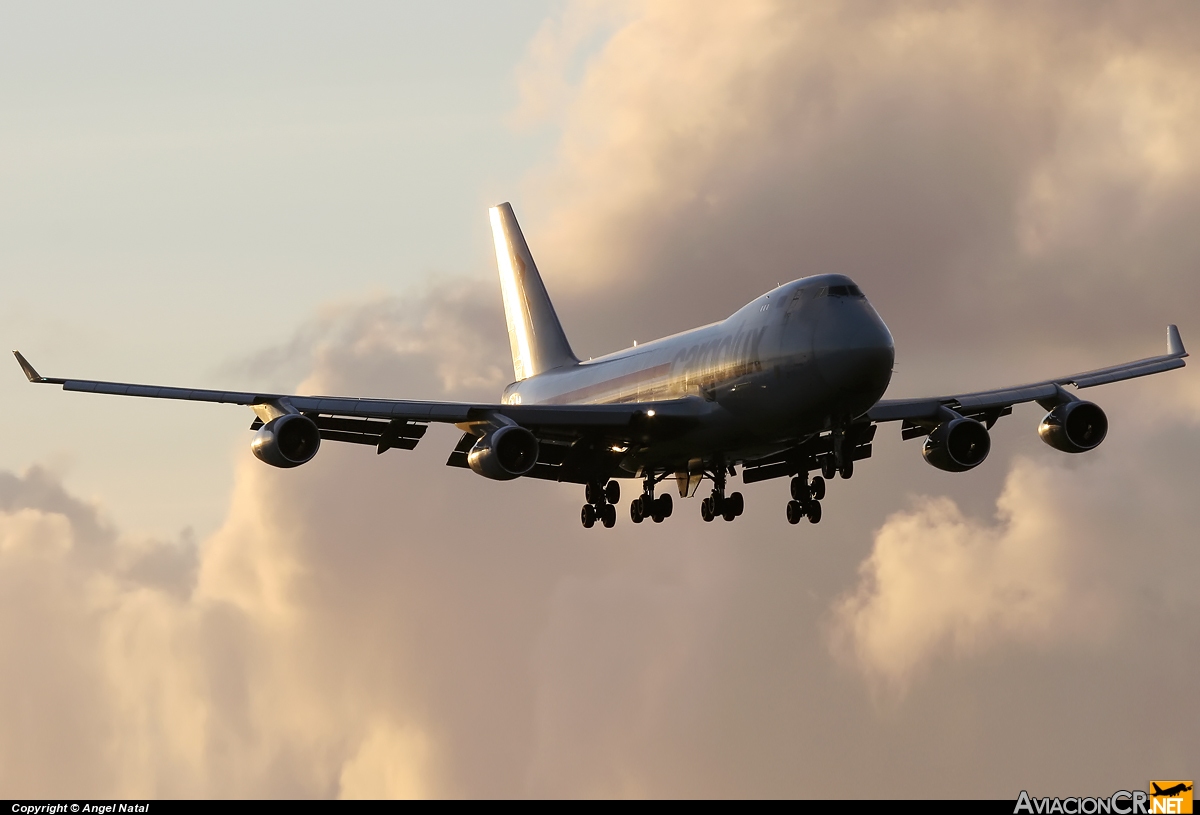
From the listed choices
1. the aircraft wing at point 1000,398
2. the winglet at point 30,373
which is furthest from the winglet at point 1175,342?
the winglet at point 30,373

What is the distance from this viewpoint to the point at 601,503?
72125 mm

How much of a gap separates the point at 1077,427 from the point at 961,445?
487 cm

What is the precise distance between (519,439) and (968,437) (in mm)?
16645

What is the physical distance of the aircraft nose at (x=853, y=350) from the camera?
58219 millimetres

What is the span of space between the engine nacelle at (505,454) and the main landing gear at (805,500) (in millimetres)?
10807

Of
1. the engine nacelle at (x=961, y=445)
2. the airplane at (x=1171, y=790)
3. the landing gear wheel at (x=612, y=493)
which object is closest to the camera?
the airplane at (x=1171, y=790)

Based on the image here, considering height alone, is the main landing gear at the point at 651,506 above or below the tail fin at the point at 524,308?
below

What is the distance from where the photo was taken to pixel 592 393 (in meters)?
73.3

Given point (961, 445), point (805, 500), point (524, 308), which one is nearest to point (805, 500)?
point (805, 500)

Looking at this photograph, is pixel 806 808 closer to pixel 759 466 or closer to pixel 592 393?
pixel 759 466

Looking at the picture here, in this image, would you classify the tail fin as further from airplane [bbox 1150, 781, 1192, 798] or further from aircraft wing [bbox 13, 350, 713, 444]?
airplane [bbox 1150, 781, 1192, 798]

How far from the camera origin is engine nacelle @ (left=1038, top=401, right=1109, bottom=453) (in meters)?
69.7

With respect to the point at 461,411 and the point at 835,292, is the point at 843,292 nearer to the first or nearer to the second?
the point at 835,292

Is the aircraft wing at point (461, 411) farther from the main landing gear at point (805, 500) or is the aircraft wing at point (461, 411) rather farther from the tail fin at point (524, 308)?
the tail fin at point (524, 308)
